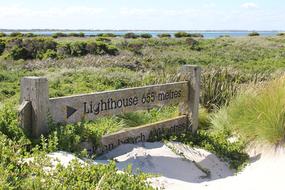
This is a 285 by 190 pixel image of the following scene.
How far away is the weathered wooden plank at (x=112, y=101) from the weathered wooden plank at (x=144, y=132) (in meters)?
0.28

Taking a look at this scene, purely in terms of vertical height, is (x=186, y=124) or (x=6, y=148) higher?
(x=6, y=148)

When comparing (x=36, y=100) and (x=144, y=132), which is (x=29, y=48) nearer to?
(x=144, y=132)

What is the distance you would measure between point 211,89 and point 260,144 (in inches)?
118

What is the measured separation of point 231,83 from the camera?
1062 centimetres

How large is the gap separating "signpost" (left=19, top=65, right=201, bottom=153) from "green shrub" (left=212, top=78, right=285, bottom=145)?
2.25 ft

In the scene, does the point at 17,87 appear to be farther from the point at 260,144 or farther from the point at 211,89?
the point at 260,144

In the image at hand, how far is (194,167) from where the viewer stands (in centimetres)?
635

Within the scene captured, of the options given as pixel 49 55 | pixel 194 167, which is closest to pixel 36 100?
pixel 194 167

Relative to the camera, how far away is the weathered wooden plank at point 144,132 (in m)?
6.13

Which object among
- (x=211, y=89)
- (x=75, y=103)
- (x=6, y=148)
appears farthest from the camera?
(x=211, y=89)

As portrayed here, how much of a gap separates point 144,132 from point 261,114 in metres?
1.78

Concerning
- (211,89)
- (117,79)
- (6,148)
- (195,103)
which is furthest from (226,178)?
(117,79)

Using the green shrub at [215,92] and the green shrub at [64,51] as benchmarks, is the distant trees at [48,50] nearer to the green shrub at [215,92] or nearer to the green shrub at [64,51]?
the green shrub at [64,51]

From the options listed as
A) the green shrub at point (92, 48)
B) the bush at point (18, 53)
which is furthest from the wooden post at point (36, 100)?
the green shrub at point (92, 48)
